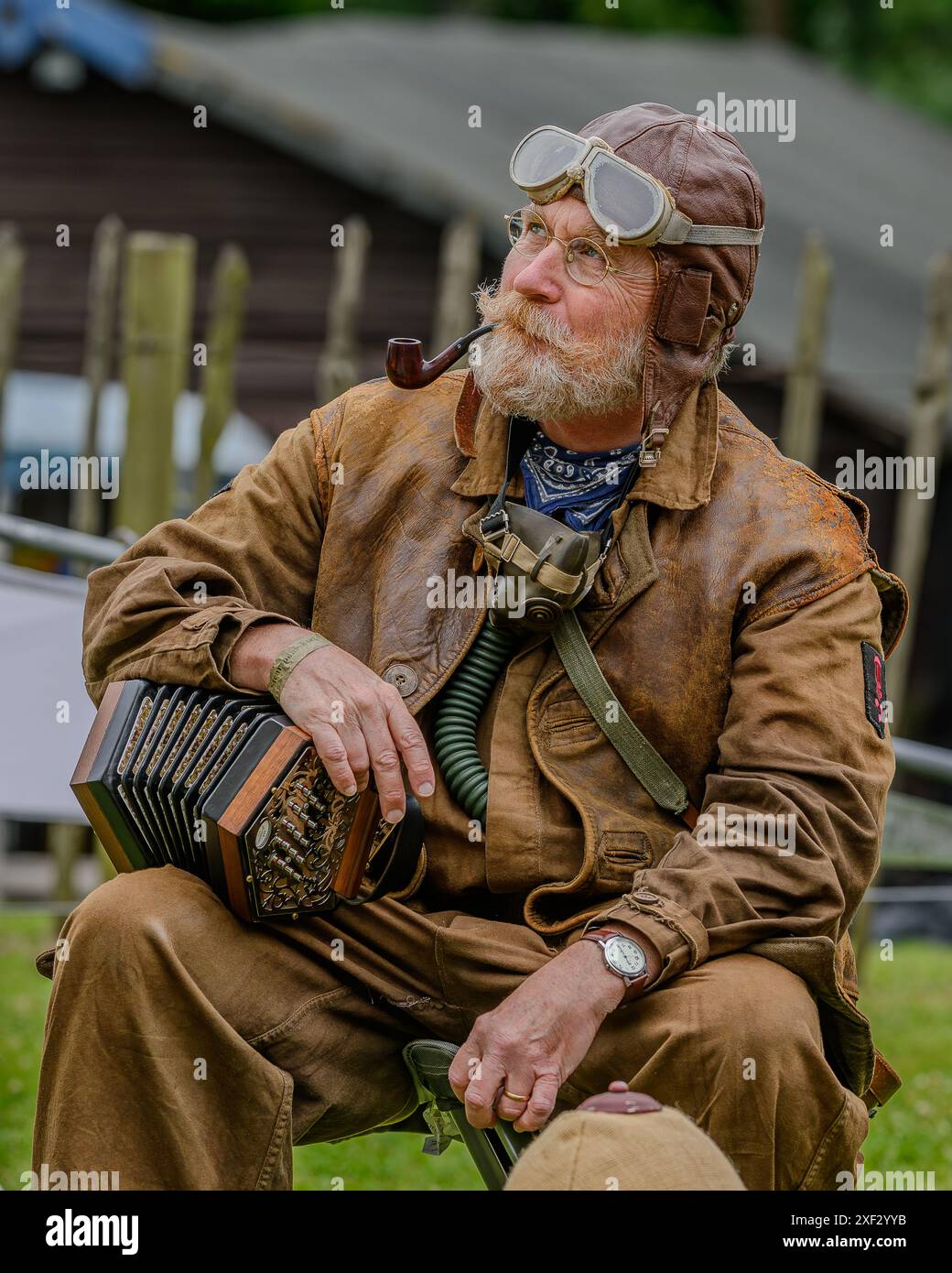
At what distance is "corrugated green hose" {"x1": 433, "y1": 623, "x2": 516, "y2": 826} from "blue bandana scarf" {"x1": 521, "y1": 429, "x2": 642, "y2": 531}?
10.5 inches

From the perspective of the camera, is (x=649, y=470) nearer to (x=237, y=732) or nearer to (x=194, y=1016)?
(x=237, y=732)

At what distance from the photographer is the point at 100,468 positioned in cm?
794

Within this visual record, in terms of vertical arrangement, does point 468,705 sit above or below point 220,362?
below

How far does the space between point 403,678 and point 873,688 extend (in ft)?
2.75

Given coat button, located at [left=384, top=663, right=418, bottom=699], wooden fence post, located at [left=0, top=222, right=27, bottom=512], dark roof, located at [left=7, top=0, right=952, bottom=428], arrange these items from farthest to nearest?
dark roof, located at [left=7, top=0, right=952, bottom=428] → wooden fence post, located at [left=0, top=222, right=27, bottom=512] → coat button, located at [left=384, top=663, right=418, bottom=699]

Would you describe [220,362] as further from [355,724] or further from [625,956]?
[625,956]

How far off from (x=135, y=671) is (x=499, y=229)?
8515 mm

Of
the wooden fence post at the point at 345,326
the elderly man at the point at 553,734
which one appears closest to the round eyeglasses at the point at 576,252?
the elderly man at the point at 553,734

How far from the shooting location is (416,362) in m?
3.42

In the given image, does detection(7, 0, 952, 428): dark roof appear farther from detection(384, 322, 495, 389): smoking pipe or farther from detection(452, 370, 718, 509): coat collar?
detection(384, 322, 495, 389): smoking pipe

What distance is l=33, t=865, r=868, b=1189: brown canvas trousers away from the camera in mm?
2848

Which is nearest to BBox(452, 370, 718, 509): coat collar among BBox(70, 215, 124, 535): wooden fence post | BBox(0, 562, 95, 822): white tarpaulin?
BBox(0, 562, 95, 822): white tarpaulin

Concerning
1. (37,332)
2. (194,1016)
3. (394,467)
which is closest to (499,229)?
(37,332)

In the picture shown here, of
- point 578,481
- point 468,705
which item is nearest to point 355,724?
point 468,705
